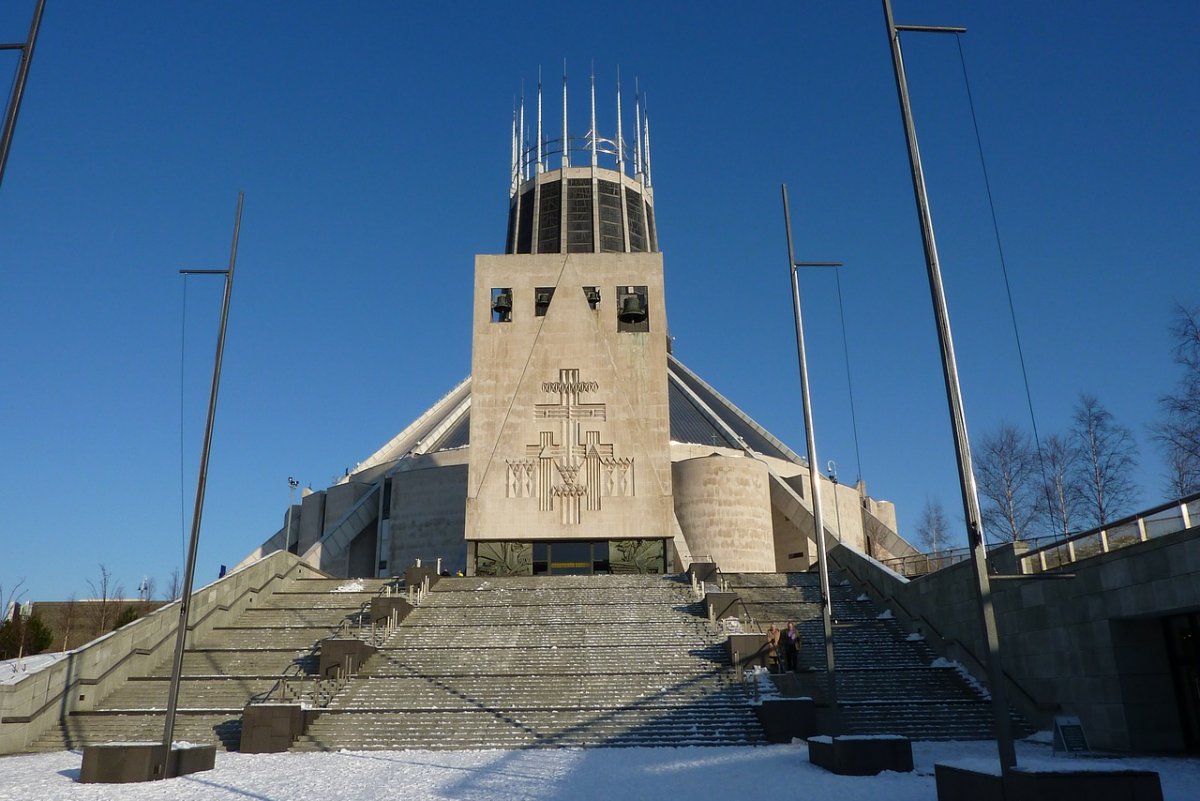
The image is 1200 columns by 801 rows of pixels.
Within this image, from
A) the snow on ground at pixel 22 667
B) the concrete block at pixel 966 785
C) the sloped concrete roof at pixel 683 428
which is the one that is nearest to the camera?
the concrete block at pixel 966 785

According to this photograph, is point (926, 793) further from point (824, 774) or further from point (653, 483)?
point (653, 483)

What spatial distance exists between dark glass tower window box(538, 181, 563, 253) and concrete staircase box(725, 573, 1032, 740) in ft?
122

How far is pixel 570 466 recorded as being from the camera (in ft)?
93.0

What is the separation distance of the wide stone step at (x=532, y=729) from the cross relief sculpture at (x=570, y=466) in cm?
1284

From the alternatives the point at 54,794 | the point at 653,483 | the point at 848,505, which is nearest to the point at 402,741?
the point at 54,794

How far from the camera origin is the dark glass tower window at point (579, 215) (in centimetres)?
5647

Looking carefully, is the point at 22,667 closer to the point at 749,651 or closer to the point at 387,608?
the point at 387,608

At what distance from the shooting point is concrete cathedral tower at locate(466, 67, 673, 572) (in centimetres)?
2792

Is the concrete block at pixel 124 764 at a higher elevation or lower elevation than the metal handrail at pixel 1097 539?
lower

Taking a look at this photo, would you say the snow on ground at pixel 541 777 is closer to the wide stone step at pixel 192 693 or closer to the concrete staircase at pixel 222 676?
the concrete staircase at pixel 222 676

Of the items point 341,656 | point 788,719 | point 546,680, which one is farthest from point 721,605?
point 341,656

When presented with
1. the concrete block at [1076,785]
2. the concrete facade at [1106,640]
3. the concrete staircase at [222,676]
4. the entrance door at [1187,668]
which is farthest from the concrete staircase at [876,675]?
the concrete staircase at [222,676]

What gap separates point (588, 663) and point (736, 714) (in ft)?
12.7

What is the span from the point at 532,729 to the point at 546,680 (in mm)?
2254
